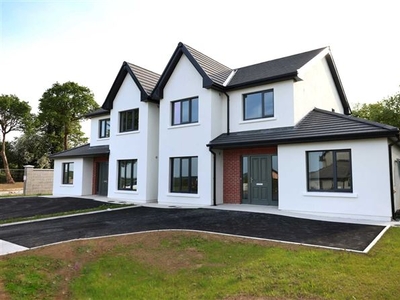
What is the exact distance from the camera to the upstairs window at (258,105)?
14.4 meters

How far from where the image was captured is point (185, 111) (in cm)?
1634

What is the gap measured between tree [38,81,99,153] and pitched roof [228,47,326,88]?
31279 millimetres

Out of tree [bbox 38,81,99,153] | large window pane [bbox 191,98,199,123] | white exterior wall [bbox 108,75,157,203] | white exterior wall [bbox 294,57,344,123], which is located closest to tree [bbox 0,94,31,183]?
tree [bbox 38,81,99,153]

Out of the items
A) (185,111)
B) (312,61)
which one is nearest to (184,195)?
(185,111)

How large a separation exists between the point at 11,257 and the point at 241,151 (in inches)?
425

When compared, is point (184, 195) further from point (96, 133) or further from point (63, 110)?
point (63, 110)

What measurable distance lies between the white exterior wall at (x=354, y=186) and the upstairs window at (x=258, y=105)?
258cm

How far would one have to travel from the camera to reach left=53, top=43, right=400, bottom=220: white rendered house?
1113 centimetres

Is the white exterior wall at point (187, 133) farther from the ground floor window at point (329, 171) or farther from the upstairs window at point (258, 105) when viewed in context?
the ground floor window at point (329, 171)

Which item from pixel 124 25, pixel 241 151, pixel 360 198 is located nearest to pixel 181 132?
pixel 241 151

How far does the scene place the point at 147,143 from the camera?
56.7 ft

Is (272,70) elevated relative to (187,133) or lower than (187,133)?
elevated

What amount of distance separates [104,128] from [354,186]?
57.5ft

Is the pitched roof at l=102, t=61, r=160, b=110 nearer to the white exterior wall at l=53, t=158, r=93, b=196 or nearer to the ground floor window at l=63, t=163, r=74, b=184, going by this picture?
the white exterior wall at l=53, t=158, r=93, b=196
